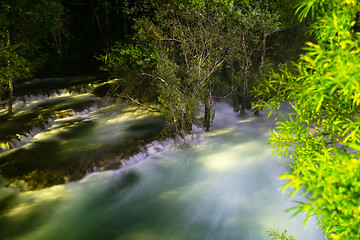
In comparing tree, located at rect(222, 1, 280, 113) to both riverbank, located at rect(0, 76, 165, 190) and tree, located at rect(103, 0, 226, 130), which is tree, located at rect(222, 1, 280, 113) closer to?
tree, located at rect(103, 0, 226, 130)

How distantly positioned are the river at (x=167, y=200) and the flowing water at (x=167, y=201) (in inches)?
1.1

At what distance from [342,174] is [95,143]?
1114cm

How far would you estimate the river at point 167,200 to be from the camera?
796 centimetres

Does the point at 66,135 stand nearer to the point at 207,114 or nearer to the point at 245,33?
the point at 207,114

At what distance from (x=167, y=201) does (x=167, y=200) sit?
0.06 m

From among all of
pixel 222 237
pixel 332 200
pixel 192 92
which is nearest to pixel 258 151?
pixel 192 92

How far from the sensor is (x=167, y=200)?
31.0ft

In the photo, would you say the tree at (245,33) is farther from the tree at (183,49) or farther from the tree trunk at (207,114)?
the tree trunk at (207,114)

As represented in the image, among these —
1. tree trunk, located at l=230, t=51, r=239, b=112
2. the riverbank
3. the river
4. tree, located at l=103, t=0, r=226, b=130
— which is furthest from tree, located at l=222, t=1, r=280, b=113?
the riverbank

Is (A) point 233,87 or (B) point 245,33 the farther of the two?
(A) point 233,87

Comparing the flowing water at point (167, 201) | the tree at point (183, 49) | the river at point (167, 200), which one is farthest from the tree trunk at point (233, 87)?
the flowing water at point (167, 201)

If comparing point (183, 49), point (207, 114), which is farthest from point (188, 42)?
point (207, 114)

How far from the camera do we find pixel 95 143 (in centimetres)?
1266

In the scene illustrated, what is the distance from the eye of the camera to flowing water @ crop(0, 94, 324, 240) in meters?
7.96
